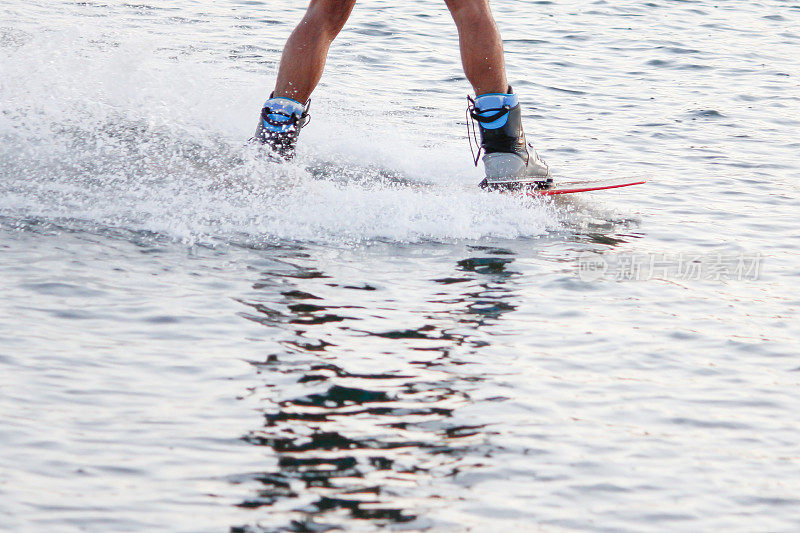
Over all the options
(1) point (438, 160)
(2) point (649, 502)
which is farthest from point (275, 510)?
(1) point (438, 160)

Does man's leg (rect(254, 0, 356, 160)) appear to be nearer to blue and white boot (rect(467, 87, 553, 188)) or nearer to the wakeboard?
blue and white boot (rect(467, 87, 553, 188))

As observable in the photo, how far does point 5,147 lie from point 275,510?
2.91m

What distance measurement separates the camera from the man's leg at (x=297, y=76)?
482 cm

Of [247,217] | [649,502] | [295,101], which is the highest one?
[295,101]

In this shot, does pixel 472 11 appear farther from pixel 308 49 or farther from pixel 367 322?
pixel 367 322

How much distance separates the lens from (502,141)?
191 inches

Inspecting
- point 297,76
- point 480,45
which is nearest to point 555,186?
point 480,45

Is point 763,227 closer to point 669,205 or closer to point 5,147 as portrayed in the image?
point 669,205

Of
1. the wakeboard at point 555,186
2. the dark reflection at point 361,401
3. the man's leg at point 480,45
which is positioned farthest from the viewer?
the wakeboard at point 555,186

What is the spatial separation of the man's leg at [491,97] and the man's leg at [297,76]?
540mm

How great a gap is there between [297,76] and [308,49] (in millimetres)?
126

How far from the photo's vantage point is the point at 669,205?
17.5 feet

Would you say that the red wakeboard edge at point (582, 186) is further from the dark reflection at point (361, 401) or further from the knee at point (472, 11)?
the dark reflection at point (361, 401)

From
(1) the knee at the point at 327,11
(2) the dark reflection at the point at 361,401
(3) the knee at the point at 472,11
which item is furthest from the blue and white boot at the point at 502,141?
(2) the dark reflection at the point at 361,401
